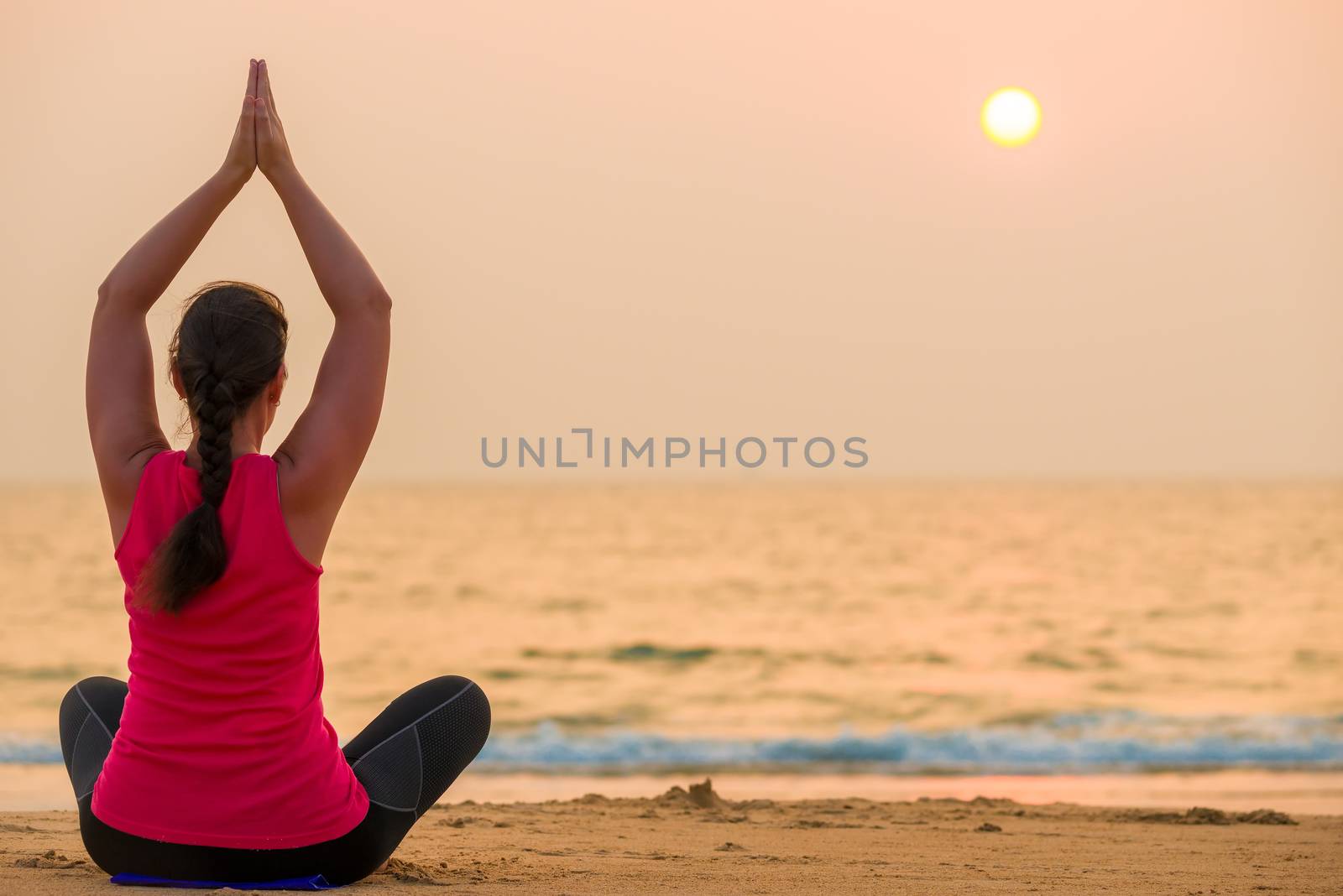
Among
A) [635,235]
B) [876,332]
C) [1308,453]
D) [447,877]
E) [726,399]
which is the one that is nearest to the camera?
[447,877]

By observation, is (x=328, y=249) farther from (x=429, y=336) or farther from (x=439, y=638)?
(x=429, y=336)

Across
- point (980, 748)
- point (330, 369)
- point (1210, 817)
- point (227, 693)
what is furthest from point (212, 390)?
point (980, 748)

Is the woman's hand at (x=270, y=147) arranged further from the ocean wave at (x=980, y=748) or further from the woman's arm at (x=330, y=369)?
the ocean wave at (x=980, y=748)

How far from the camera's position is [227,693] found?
2328 mm

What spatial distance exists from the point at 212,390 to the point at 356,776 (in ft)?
2.75

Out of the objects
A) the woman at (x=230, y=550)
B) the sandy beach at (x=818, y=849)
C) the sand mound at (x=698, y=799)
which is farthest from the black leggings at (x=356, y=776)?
the sand mound at (x=698, y=799)

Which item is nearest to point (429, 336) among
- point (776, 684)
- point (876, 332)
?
point (876, 332)

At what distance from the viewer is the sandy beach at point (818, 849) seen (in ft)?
10.6

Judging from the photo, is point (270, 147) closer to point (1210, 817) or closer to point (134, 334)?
point (134, 334)

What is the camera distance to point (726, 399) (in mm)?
30953

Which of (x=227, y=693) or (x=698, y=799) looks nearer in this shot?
(x=227, y=693)

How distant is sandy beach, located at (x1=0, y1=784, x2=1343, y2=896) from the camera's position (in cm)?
322

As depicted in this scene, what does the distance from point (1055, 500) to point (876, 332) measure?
18.9 meters

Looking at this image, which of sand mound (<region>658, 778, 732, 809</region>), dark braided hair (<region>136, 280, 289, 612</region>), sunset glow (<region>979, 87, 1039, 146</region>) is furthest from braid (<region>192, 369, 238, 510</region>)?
sunset glow (<region>979, 87, 1039, 146</region>)
